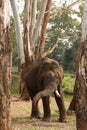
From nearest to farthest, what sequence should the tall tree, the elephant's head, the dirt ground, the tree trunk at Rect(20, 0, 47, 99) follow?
the tall tree
the dirt ground
the elephant's head
the tree trunk at Rect(20, 0, 47, 99)

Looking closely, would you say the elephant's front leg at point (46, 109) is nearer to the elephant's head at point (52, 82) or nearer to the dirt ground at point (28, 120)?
the dirt ground at point (28, 120)

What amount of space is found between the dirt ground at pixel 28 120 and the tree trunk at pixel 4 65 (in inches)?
66.7

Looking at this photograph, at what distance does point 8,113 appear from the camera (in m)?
6.49

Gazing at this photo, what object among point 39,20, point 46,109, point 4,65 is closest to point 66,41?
point 39,20

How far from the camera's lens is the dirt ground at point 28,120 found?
344 inches

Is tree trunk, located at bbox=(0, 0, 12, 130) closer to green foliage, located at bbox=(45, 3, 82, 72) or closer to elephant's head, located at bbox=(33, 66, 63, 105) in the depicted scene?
elephant's head, located at bbox=(33, 66, 63, 105)

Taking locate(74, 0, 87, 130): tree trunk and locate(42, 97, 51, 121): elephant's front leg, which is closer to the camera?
locate(74, 0, 87, 130): tree trunk

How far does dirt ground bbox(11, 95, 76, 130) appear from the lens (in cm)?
873

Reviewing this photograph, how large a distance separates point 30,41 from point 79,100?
9.99 metres

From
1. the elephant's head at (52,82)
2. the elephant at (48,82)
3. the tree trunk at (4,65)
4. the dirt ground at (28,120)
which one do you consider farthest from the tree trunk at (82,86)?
the elephant's head at (52,82)

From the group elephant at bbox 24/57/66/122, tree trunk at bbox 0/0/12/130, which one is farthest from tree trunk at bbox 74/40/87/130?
elephant at bbox 24/57/66/122

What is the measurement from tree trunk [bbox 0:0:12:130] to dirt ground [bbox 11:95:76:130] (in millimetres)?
1694

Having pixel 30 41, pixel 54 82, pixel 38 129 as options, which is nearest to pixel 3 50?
pixel 38 129

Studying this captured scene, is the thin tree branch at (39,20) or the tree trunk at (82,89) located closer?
the tree trunk at (82,89)
